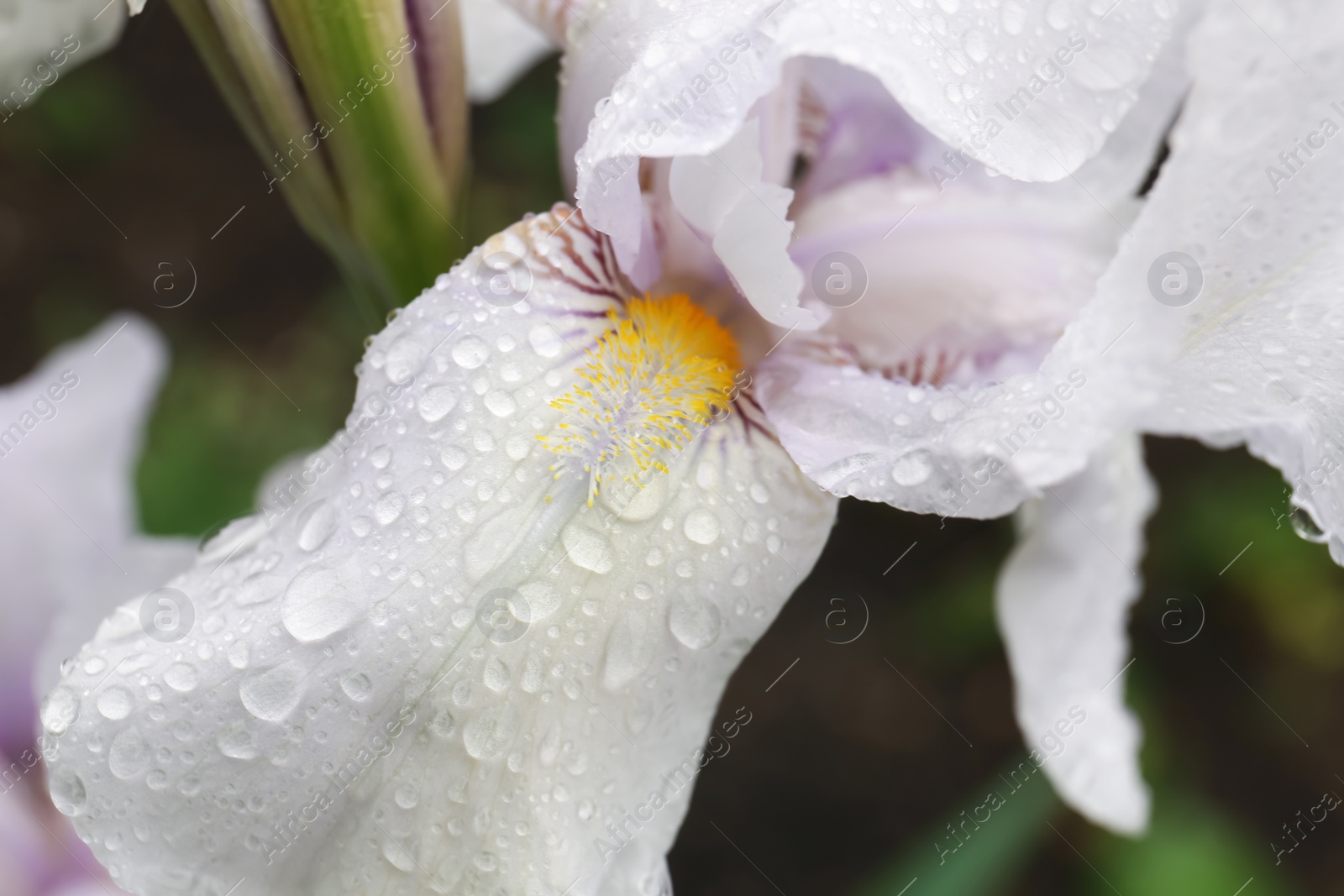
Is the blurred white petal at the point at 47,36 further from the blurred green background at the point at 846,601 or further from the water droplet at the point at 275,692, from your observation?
the blurred green background at the point at 846,601

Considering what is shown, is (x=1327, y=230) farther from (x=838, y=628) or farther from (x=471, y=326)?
(x=838, y=628)

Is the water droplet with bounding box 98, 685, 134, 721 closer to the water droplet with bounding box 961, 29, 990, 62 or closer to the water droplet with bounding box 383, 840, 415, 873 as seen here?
the water droplet with bounding box 383, 840, 415, 873

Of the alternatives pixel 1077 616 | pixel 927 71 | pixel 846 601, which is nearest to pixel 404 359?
pixel 927 71

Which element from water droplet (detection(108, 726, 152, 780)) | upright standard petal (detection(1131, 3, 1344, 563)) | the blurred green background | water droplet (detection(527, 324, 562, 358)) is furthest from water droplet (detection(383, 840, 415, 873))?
the blurred green background

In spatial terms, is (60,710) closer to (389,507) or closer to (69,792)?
(69,792)

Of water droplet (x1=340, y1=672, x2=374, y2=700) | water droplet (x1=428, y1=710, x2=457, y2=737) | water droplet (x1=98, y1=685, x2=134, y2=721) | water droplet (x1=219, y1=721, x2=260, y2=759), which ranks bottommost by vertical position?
water droplet (x1=428, y1=710, x2=457, y2=737)
